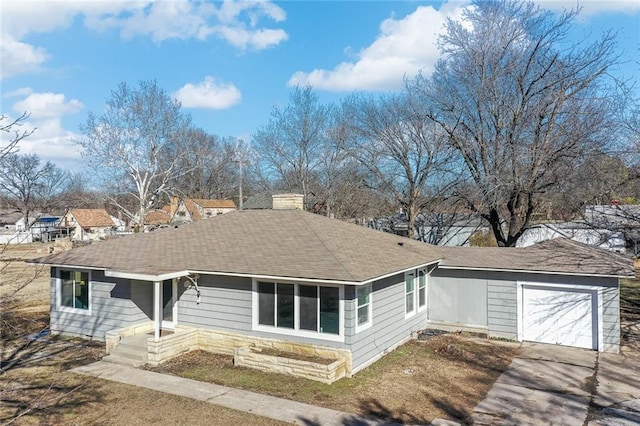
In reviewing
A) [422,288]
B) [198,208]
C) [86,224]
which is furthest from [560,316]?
[86,224]

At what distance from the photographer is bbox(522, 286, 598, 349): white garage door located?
1255 centimetres

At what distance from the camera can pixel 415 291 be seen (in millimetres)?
14086

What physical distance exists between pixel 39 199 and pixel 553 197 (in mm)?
72333

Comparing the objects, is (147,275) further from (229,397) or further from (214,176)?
(214,176)

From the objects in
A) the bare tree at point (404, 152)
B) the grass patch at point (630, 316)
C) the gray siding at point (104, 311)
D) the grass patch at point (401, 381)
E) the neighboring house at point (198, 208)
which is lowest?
the grass patch at point (630, 316)

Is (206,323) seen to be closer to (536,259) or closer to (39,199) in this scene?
(536,259)

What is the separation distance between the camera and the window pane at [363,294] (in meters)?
10.8

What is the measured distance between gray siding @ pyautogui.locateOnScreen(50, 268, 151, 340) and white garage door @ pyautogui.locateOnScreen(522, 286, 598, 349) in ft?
36.8

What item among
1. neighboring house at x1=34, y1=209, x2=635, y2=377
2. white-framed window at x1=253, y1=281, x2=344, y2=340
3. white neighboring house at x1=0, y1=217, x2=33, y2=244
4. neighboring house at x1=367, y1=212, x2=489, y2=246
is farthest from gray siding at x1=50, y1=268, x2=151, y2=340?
neighboring house at x1=367, y1=212, x2=489, y2=246

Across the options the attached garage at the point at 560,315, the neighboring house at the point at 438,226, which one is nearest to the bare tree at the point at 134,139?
the neighboring house at the point at 438,226

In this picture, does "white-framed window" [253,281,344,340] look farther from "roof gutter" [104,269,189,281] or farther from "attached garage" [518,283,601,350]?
"attached garage" [518,283,601,350]

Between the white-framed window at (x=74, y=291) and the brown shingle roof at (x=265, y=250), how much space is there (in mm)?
549

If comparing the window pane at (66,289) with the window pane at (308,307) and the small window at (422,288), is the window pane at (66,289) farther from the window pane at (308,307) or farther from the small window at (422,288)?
the small window at (422,288)

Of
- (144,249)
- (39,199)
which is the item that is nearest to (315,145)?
(144,249)
